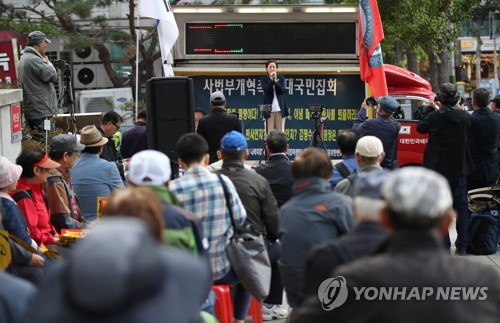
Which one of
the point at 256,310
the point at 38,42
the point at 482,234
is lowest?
the point at 482,234

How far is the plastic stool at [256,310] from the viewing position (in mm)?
8539

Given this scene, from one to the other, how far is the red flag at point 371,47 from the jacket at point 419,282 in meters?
12.1

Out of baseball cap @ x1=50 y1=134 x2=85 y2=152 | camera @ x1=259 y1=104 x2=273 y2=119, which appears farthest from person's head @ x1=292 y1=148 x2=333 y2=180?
camera @ x1=259 y1=104 x2=273 y2=119

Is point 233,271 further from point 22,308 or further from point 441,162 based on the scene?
point 441,162

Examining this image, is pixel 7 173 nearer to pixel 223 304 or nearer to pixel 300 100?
pixel 223 304

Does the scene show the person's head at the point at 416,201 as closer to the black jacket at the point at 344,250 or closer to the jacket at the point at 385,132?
the black jacket at the point at 344,250

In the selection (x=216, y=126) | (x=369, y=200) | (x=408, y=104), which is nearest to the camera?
(x=369, y=200)

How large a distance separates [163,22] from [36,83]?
202 centimetres

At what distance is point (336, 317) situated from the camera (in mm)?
3760

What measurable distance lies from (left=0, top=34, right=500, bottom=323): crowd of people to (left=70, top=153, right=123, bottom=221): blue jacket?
12 millimetres

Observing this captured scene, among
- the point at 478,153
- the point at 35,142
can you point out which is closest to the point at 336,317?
the point at 478,153

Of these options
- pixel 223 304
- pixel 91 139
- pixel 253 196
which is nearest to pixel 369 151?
pixel 253 196

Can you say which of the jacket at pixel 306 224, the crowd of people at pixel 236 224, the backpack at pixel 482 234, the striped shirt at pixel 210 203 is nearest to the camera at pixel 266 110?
the crowd of people at pixel 236 224

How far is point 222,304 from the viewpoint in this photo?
7.43 metres
